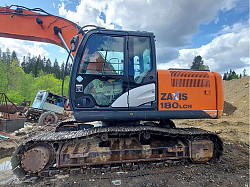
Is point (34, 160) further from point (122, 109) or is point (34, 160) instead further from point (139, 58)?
point (139, 58)

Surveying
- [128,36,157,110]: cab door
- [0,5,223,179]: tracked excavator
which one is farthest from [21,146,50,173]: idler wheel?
[128,36,157,110]: cab door

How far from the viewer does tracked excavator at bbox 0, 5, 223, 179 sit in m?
3.02

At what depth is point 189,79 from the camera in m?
3.48

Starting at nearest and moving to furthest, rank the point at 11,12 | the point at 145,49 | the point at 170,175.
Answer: the point at 170,175, the point at 145,49, the point at 11,12

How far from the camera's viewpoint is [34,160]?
2850 millimetres

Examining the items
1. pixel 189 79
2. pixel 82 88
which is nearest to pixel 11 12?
pixel 82 88

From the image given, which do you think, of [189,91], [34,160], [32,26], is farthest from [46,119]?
[189,91]

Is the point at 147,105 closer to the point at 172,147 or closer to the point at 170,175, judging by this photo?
the point at 172,147

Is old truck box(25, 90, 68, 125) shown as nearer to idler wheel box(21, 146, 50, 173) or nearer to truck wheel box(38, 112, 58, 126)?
truck wheel box(38, 112, 58, 126)

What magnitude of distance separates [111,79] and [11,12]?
3.72 metres

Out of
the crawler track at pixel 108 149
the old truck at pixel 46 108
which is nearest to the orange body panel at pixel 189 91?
the crawler track at pixel 108 149

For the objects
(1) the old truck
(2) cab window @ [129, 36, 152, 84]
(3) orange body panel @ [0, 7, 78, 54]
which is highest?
(3) orange body panel @ [0, 7, 78, 54]

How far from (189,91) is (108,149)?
224 cm

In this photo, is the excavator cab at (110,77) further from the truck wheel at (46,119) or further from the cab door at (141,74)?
the truck wheel at (46,119)
